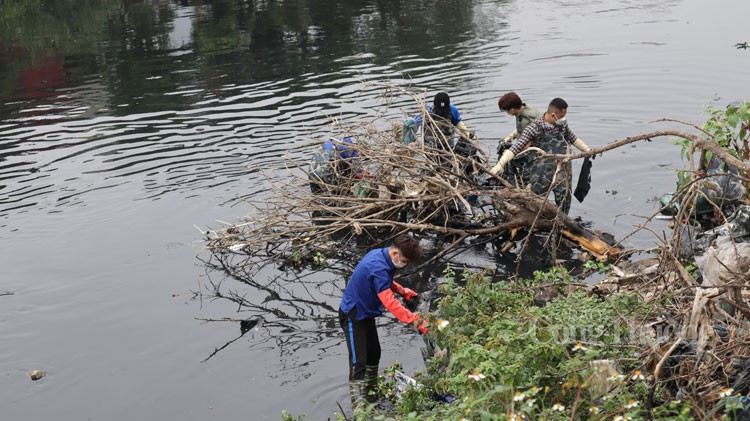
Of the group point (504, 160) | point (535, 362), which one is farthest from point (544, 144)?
point (535, 362)

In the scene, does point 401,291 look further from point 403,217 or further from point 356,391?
point 403,217

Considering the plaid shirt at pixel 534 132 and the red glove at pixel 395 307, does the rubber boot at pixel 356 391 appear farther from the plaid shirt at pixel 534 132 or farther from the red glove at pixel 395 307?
the plaid shirt at pixel 534 132

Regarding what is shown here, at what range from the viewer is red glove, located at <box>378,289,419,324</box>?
7652mm

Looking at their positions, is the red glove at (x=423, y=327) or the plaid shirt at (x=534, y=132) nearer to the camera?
the red glove at (x=423, y=327)

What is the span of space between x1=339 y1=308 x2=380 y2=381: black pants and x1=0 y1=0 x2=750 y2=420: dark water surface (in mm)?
441

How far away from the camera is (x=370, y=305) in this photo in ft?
26.4

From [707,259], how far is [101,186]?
37.8ft

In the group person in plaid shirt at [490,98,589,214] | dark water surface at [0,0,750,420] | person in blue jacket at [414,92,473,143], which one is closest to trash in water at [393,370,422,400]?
dark water surface at [0,0,750,420]

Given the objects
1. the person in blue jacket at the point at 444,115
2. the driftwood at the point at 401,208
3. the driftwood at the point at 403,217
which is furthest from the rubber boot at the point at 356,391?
the person in blue jacket at the point at 444,115

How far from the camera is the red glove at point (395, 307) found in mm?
7652

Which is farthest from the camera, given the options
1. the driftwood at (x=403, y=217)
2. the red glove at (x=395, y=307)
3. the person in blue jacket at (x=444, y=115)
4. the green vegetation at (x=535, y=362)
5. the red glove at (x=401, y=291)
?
the person in blue jacket at (x=444, y=115)

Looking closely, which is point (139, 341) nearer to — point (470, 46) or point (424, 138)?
point (424, 138)

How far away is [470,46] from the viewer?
24.5 m

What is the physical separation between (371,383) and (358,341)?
1.43 ft
